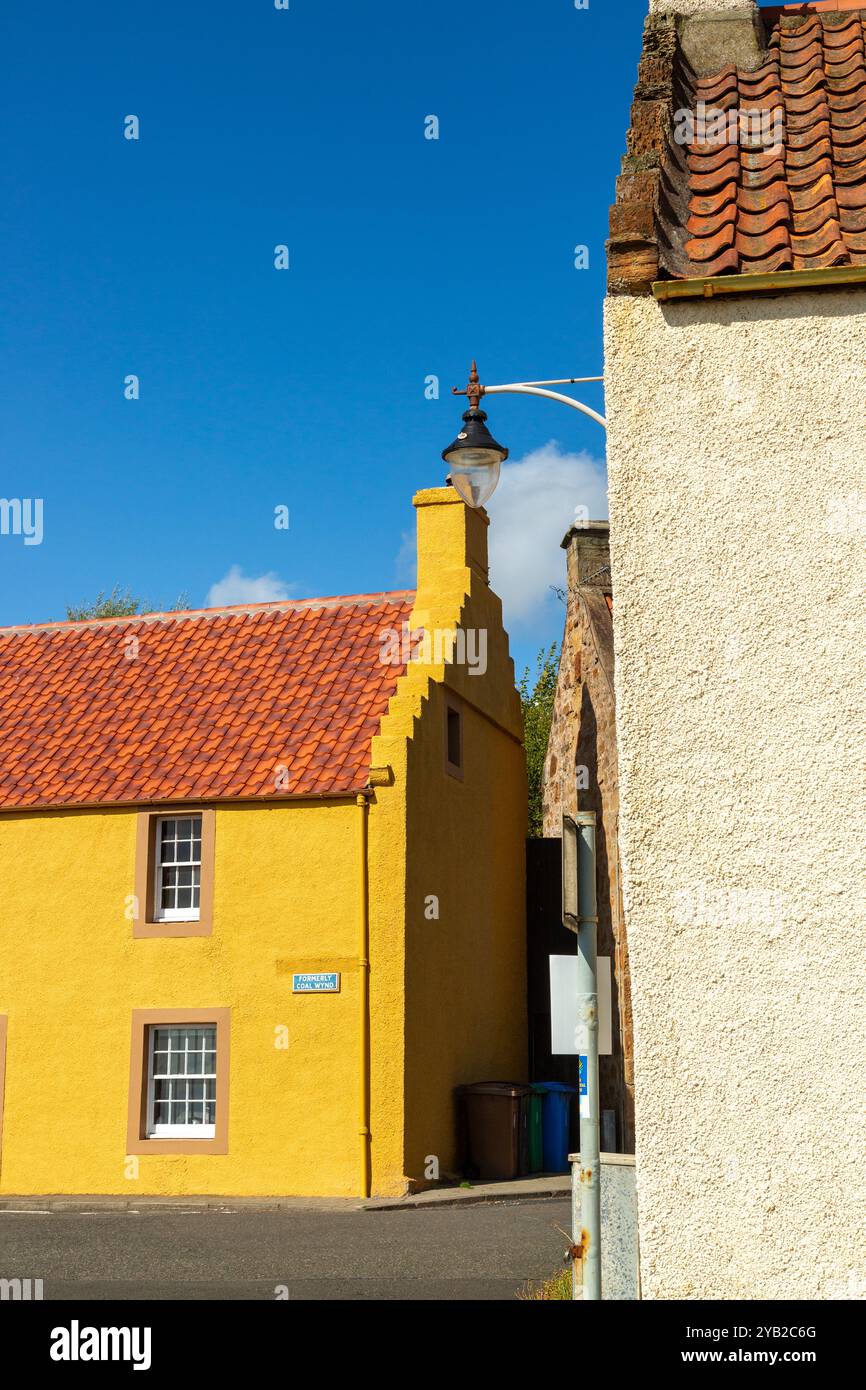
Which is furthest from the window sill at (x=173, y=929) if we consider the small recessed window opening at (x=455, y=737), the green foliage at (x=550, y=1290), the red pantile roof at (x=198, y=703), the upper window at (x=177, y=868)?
the green foliage at (x=550, y=1290)

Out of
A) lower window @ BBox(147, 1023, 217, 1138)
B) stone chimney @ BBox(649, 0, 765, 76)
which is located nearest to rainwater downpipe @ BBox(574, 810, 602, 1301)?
stone chimney @ BBox(649, 0, 765, 76)

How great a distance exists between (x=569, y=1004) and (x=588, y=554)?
14.8 metres

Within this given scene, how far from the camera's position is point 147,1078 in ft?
58.7

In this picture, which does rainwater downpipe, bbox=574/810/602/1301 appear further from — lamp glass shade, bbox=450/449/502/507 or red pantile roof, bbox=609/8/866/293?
lamp glass shade, bbox=450/449/502/507

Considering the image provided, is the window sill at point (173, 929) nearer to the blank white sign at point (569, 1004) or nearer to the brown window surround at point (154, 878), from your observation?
the brown window surround at point (154, 878)

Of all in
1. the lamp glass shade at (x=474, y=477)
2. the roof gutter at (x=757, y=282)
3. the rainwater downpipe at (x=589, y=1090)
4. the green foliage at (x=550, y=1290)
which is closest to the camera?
the roof gutter at (x=757, y=282)

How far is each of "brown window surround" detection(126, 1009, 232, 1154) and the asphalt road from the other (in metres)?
0.89

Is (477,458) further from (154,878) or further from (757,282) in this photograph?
(154,878)

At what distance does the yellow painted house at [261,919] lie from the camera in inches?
677

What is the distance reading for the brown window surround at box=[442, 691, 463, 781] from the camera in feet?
64.7

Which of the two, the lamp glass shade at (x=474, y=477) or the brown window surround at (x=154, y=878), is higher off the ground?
the lamp glass shade at (x=474, y=477)

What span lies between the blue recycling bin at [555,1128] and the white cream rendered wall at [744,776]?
1312 cm
